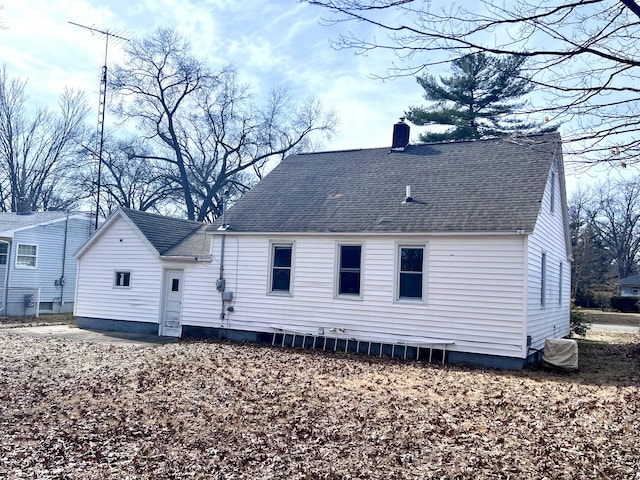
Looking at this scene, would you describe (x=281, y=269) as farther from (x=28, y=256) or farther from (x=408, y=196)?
(x=28, y=256)

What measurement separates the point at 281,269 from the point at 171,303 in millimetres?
4196

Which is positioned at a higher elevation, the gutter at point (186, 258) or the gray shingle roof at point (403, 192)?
the gray shingle roof at point (403, 192)

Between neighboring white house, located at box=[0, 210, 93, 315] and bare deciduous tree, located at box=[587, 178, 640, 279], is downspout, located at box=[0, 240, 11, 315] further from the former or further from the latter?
bare deciduous tree, located at box=[587, 178, 640, 279]

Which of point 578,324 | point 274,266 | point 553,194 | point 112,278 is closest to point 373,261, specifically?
point 274,266

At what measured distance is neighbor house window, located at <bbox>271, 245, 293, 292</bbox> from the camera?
14.5 meters

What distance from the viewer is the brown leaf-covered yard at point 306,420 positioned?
5266 mm

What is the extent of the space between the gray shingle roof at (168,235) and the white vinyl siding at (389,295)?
1.13m

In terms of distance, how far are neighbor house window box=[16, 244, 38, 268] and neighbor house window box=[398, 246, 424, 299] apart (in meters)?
18.3

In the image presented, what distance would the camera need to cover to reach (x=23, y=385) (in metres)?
8.60

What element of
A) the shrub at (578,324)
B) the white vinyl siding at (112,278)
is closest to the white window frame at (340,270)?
the white vinyl siding at (112,278)

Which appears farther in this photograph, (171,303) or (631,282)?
(631,282)

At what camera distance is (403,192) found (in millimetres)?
14430

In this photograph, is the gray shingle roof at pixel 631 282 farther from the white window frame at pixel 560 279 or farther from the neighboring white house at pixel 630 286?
the white window frame at pixel 560 279

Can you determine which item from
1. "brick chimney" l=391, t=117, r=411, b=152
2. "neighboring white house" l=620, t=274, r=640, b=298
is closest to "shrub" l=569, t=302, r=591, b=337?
"brick chimney" l=391, t=117, r=411, b=152
